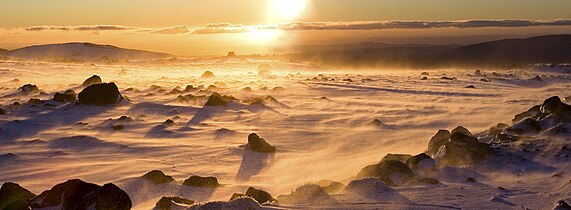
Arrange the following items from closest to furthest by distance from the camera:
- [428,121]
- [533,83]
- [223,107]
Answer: [428,121]
[223,107]
[533,83]

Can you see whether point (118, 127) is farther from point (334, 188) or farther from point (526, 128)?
point (526, 128)

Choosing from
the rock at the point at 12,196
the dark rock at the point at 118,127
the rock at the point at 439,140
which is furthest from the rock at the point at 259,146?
the rock at the point at 12,196

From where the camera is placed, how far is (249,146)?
858cm

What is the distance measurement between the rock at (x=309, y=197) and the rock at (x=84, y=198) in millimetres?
1310

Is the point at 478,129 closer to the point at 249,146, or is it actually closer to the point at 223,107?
the point at 249,146

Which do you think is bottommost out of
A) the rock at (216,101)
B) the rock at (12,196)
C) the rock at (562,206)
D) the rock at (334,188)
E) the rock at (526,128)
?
the rock at (12,196)

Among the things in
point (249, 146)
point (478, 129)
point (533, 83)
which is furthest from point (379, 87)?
point (249, 146)

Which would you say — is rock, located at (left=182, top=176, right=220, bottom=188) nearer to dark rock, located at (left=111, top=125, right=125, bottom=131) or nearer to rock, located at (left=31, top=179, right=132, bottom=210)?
rock, located at (left=31, top=179, right=132, bottom=210)

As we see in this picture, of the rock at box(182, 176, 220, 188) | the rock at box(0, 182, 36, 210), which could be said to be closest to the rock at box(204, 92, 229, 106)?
the rock at box(182, 176, 220, 188)

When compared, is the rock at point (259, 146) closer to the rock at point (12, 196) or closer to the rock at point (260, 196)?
the rock at point (260, 196)

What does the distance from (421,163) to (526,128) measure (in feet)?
6.59

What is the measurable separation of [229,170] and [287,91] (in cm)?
954

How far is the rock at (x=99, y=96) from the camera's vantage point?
44.4ft

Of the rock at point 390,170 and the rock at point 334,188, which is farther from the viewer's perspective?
the rock at point 390,170
